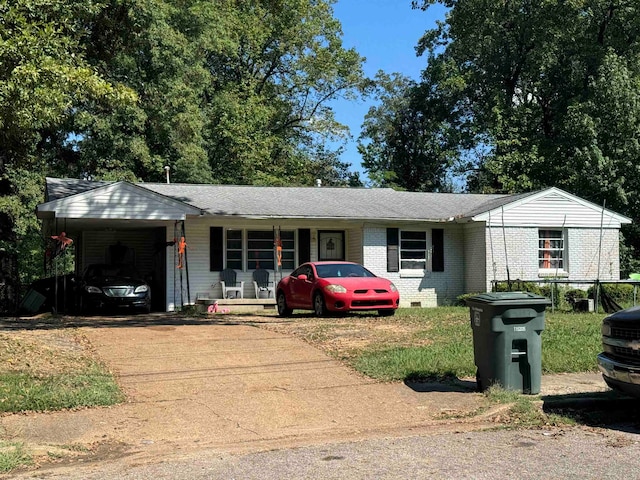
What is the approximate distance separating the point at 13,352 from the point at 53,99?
3.88 m

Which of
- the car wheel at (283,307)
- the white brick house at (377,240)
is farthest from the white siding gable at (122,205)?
the car wheel at (283,307)

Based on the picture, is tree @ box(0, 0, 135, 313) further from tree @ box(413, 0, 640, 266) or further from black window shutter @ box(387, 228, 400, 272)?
tree @ box(413, 0, 640, 266)

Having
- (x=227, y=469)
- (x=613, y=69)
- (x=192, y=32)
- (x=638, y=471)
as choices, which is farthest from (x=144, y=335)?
(x=613, y=69)

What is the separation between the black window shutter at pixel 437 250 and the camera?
22859mm

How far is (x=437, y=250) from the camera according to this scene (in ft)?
75.2

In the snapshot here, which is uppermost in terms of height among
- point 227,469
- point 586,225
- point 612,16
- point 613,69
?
point 612,16

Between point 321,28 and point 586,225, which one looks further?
point 321,28

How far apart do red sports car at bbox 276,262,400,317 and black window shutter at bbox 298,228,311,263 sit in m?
4.96

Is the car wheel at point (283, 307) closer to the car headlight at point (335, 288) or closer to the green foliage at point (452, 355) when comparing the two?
the car headlight at point (335, 288)

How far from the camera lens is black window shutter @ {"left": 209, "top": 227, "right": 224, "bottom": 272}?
21.2m

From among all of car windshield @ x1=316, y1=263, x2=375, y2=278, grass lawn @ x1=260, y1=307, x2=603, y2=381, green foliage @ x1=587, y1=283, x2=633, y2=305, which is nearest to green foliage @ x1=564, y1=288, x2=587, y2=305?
green foliage @ x1=587, y1=283, x2=633, y2=305

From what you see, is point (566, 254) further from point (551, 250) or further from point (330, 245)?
point (330, 245)

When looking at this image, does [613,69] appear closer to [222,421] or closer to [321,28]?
[321,28]

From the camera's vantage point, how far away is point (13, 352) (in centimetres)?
970
